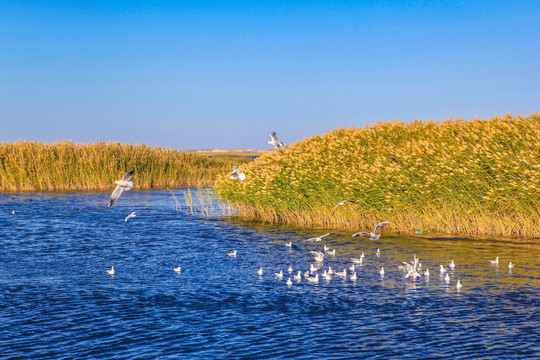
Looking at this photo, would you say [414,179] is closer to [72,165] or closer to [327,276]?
[327,276]

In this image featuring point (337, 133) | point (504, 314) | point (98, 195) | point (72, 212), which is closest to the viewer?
point (504, 314)

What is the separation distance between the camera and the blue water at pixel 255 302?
9.88m

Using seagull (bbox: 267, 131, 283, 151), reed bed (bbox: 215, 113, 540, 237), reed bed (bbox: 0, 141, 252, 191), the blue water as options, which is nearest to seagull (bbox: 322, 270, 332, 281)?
the blue water

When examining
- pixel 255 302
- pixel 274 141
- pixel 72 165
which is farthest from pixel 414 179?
pixel 72 165

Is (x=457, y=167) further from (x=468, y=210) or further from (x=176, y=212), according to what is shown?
(x=176, y=212)

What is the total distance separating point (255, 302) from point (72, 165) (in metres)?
37.9

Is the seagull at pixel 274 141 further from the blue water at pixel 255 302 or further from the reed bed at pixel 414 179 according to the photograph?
the reed bed at pixel 414 179

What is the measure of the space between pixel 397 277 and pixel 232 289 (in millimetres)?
4275

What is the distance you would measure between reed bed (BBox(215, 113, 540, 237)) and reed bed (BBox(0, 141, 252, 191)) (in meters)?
21.8

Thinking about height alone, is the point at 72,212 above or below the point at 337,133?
below

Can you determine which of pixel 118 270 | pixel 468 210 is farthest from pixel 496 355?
pixel 468 210

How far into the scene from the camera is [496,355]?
9.32 m

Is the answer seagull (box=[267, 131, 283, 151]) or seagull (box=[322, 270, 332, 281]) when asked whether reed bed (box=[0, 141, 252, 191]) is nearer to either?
seagull (box=[267, 131, 283, 151])

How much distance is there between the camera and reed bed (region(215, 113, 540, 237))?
19938 mm
